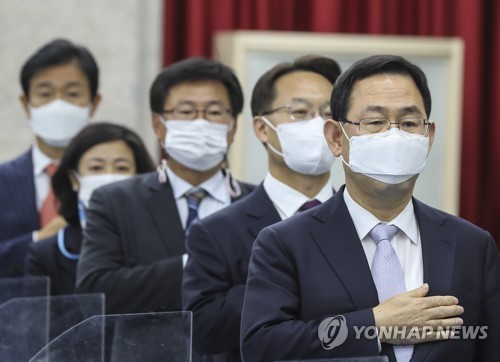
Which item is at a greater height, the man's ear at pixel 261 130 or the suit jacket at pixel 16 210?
the man's ear at pixel 261 130

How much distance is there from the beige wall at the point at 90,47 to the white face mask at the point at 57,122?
1.44 metres

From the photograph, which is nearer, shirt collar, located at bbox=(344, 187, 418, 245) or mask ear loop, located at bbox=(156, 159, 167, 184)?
shirt collar, located at bbox=(344, 187, 418, 245)

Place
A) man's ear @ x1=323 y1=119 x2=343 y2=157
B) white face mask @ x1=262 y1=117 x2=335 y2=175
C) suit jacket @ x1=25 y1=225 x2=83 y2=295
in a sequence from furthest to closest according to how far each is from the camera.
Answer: suit jacket @ x1=25 y1=225 x2=83 y2=295 → white face mask @ x1=262 y1=117 x2=335 y2=175 → man's ear @ x1=323 y1=119 x2=343 y2=157

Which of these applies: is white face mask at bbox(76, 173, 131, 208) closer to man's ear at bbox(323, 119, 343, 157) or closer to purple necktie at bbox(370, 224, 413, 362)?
man's ear at bbox(323, 119, 343, 157)

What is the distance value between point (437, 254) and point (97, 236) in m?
1.53

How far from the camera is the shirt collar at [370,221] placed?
3.57 metres

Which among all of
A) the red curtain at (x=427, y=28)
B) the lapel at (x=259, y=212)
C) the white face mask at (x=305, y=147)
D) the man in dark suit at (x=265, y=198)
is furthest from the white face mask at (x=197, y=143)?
the red curtain at (x=427, y=28)

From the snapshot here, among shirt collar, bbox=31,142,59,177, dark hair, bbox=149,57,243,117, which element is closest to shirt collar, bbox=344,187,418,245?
dark hair, bbox=149,57,243,117

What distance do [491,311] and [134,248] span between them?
60.8 inches

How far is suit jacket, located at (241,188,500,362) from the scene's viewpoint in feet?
11.0

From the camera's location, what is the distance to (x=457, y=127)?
23.3ft

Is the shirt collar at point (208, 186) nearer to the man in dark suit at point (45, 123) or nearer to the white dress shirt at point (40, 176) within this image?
the man in dark suit at point (45, 123)

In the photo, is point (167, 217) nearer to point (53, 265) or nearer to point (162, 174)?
point (162, 174)

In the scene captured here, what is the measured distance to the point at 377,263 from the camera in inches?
138
